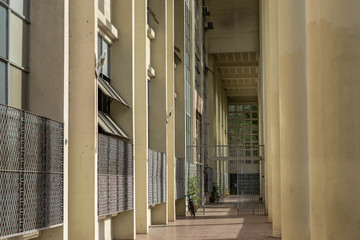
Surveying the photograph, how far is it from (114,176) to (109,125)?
5.04 feet

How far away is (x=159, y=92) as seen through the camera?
26.2 meters

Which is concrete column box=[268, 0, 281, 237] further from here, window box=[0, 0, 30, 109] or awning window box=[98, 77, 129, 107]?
window box=[0, 0, 30, 109]

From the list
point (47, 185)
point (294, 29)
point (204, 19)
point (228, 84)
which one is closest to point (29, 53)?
point (47, 185)

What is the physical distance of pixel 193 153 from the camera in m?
36.7

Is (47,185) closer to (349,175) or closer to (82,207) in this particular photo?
(82,207)

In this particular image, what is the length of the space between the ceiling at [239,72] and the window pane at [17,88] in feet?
123

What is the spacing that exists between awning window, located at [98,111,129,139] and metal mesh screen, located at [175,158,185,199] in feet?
34.2

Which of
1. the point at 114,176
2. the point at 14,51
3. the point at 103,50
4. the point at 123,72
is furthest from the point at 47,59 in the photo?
the point at 123,72

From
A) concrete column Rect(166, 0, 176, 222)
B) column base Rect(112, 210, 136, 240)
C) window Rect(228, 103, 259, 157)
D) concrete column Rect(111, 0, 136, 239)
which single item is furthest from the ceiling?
column base Rect(112, 210, 136, 240)

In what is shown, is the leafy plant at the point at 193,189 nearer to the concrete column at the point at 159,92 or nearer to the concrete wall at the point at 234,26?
the concrete column at the point at 159,92

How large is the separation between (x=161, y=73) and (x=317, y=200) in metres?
19.4

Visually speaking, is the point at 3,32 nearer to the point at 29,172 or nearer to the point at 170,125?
the point at 29,172

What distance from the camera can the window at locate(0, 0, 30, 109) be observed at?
1139cm

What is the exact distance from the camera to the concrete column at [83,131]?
579 inches
